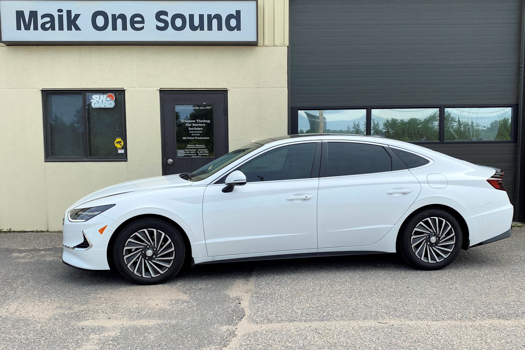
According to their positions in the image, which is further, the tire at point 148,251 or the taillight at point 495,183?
the taillight at point 495,183

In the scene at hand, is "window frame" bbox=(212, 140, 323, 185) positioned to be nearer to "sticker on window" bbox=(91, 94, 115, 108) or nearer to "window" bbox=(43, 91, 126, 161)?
"window" bbox=(43, 91, 126, 161)

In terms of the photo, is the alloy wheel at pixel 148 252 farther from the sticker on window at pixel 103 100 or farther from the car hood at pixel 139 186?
the sticker on window at pixel 103 100

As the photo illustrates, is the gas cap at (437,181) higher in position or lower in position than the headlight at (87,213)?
higher

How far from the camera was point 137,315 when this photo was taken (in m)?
4.16

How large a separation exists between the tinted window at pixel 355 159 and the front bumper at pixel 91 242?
246cm

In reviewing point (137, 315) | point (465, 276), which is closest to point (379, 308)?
point (465, 276)

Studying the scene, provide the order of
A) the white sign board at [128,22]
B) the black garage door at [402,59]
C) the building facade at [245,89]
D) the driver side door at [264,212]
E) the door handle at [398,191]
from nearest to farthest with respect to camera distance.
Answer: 1. the driver side door at [264,212]
2. the door handle at [398,191]
3. the white sign board at [128,22]
4. the building facade at [245,89]
5. the black garage door at [402,59]

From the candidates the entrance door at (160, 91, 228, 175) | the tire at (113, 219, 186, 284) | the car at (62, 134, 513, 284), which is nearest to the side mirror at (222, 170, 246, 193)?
the car at (62, 134, 513, 284)

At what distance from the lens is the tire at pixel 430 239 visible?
527cm

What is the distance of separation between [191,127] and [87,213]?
3397 mm

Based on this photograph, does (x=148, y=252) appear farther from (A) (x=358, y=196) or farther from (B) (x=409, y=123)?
Answer: (B) (x=409, y=123)

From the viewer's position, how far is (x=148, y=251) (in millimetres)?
4879

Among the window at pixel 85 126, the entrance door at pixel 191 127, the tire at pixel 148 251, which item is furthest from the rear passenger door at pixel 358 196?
the window at pixel 85 126

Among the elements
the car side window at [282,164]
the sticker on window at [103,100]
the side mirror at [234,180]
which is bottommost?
the side mirror at [234,180]
